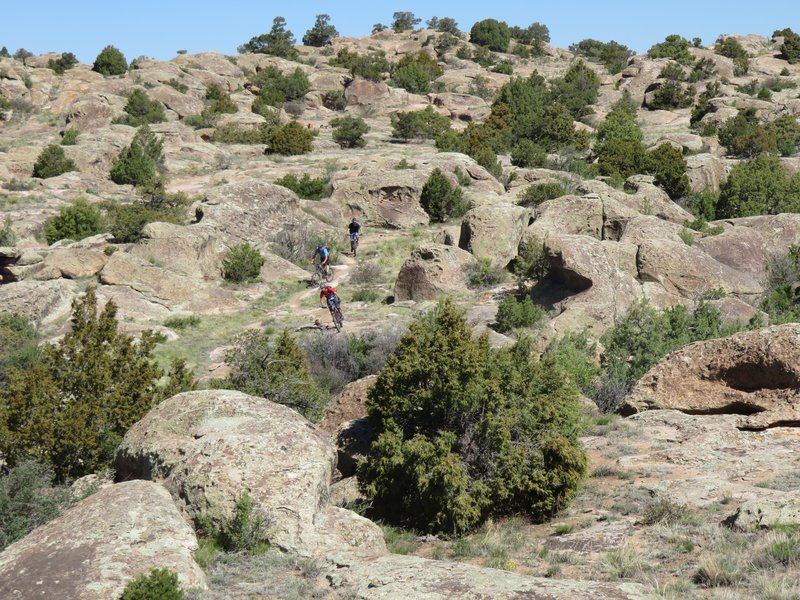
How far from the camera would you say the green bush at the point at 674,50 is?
74312 mm

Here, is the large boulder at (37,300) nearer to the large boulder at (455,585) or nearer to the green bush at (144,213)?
the green bush at (144,213)

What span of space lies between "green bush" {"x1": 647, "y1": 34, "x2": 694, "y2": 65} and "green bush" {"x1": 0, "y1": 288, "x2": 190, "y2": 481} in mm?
69358

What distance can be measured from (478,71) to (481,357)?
217 feet

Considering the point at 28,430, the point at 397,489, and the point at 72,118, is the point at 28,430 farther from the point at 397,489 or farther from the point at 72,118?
the point at 72,118

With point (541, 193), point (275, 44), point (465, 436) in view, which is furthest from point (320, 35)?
point (465, 436)

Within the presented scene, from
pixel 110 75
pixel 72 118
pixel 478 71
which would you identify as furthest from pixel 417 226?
pixel 478 71

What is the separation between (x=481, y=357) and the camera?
1234 cm

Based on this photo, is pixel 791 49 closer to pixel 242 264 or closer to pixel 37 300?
pixel 242 264

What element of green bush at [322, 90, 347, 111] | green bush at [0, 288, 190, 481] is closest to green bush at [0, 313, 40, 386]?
green bush at [0, 288, 190, 481]

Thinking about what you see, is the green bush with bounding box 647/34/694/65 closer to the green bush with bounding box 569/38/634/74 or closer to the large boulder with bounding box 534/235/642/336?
the green bush with bounding box 569/38/634/74

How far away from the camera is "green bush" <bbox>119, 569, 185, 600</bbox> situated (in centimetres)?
742

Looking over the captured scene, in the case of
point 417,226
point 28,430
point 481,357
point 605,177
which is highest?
point 605,177

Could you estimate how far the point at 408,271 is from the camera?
92.6ft

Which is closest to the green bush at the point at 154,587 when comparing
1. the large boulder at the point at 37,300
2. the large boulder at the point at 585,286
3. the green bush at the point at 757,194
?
the large boulder at the point at 585,286
